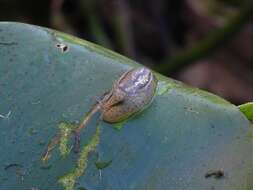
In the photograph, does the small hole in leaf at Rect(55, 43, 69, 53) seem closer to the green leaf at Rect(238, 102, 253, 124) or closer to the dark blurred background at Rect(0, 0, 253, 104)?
the green leaf at Rect(238, 102, 253, 124)

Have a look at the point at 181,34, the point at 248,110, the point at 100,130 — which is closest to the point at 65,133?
the point at 100,130

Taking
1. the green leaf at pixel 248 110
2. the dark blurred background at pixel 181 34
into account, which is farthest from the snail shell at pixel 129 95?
the dark blurred background at pixel 181 34

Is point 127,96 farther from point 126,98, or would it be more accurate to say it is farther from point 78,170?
point 78,170

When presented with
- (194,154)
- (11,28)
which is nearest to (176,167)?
(194,154)

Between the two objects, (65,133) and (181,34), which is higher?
(65,133)

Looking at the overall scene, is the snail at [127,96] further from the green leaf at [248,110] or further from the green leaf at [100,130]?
the green leaf at [248,110]

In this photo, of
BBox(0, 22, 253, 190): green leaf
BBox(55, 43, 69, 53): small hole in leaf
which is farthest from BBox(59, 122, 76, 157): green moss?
BBox(55, 43, 69, 53): small hole in leaf

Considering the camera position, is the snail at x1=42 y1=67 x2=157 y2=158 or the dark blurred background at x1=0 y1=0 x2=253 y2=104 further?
the dark blurred background at x1=0 y1=0 x2=253 y2=104
